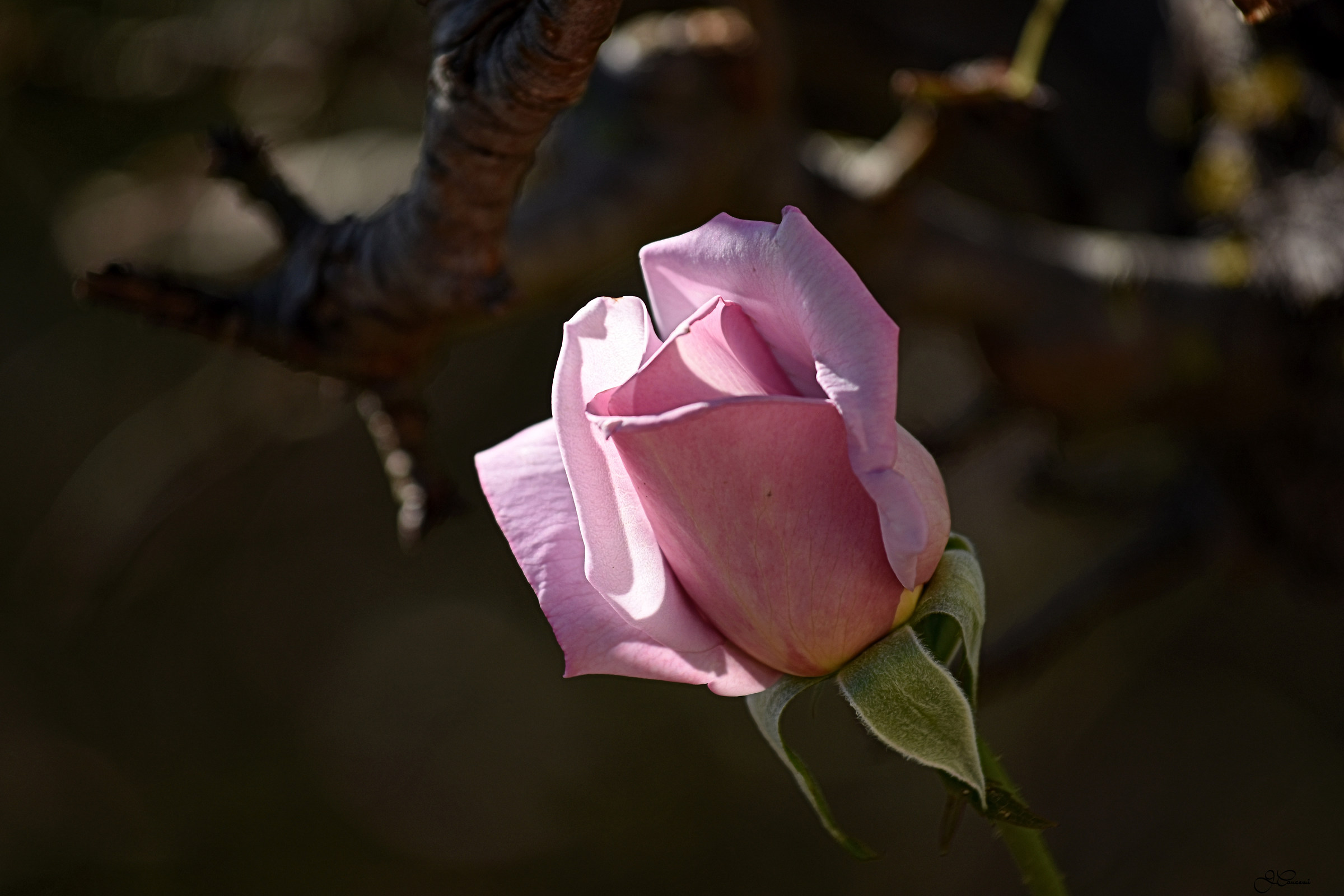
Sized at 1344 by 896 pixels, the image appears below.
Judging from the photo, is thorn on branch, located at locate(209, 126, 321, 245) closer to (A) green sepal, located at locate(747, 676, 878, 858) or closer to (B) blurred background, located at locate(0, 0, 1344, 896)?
(B) blurred background, located at locate(0, 0, 1344, 896)

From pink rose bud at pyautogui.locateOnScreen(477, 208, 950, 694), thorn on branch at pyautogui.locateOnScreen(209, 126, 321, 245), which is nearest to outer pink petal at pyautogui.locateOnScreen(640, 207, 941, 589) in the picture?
pink rose bud at pyautogui.locateOnScreen(477, 208, 950, 694)

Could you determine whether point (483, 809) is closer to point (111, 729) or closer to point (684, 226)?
point (111, 729)

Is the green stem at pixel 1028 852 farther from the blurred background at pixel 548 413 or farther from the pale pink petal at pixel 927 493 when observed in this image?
the blurred background at pixel 548 413

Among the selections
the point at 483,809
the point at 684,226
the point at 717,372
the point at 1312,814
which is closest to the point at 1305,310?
the point at 684,226

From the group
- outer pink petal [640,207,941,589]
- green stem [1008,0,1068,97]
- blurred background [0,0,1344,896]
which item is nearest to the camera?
outer pink petal [640,207,941,589]

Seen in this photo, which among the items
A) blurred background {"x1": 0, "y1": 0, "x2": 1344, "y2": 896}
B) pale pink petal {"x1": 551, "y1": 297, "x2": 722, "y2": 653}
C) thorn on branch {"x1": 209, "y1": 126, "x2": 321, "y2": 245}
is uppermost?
thorn on branch {"x1": 209, "y1": 126, "x2": 321, "y2": 245}

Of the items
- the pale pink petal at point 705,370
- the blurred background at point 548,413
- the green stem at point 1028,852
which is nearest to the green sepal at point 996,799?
the green stem at point 1028,852
